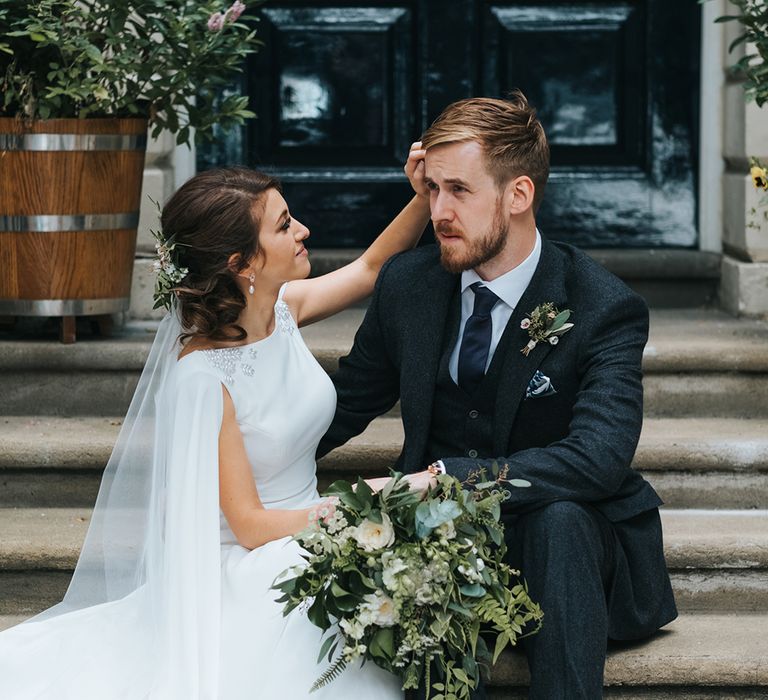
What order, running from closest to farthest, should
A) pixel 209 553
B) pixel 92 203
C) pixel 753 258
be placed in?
1. pixel 209 553
2. pixel 92 203
3. pixel 753 258

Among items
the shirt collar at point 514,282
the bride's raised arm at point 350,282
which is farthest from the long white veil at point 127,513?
the shirt collar at point 514,282

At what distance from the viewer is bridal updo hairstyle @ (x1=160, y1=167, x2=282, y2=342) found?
312cm

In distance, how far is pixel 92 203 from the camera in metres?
4.13

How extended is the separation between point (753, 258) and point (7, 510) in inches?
105

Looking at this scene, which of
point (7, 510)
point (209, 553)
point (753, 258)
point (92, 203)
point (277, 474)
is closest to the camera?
point (209, 553)

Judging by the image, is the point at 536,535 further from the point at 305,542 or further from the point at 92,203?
the point at 92,203

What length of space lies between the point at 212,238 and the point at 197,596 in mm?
817

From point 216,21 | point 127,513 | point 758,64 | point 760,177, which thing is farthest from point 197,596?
point 758,64

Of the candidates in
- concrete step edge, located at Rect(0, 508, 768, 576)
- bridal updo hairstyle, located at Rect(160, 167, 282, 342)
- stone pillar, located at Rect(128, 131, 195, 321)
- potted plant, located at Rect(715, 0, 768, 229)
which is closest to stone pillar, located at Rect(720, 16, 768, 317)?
potted plant, located at Rect(715, 0, 768, 229)

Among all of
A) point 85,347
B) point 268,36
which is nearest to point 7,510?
point 85,347

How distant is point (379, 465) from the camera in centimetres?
382

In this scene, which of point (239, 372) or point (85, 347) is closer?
point (239, 372)

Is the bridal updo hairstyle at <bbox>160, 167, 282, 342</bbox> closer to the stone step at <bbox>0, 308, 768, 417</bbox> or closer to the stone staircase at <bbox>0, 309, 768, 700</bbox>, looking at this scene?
the stone staircase at <bbox>0, 309, 768, 700</bbox>

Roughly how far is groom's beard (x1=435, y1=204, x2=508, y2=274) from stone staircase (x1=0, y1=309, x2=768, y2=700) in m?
0.83
